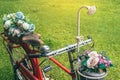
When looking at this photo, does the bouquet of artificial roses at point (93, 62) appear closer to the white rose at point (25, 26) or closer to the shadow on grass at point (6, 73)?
the white rose at point (25, 26)

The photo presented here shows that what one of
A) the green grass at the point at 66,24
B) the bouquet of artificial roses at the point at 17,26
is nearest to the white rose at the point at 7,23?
the bouquet of artificial roses at the point at 17,26

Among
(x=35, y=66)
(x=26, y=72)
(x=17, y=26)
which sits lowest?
(x=26, y=72)

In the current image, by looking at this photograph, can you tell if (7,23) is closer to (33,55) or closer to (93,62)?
(33,55)

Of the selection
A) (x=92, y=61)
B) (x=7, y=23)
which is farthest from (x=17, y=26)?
(x=92, y=61)

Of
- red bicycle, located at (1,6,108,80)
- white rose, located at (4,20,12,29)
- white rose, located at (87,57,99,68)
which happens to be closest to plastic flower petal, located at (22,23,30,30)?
red bicycle, located at (1,6,108,80)

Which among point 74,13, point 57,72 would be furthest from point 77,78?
Result: point 74,13

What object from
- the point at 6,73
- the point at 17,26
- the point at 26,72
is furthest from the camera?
the point at 6,73

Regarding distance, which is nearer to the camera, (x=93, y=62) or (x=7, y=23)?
(x=93, y=62)

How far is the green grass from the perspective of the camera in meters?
7.77

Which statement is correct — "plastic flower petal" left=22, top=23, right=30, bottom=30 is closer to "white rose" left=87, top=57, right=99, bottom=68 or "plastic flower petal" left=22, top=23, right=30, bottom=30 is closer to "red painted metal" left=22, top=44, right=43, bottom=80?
"red painted metal" left=22, top=44, right=43, bottom=80

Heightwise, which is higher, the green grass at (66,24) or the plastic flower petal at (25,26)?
the plastic flower petal at (25,26)

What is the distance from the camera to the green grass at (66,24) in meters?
7.77

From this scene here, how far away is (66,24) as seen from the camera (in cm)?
1085

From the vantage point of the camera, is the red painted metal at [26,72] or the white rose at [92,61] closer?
the white rose at [92,61]
